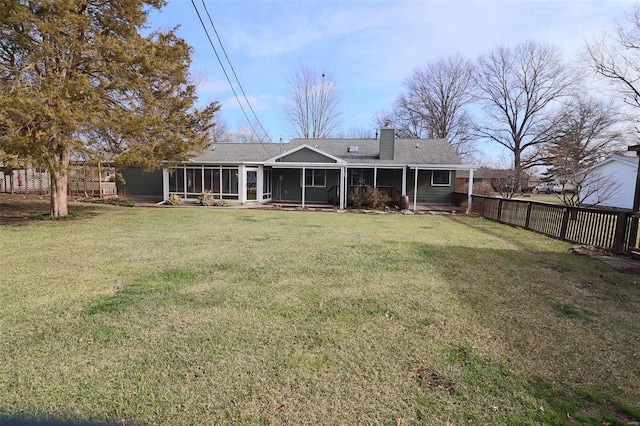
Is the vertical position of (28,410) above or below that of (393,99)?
below

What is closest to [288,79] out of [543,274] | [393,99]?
[393,99]

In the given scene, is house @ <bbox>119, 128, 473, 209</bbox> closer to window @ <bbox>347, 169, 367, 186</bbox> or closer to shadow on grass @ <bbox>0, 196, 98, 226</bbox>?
window @ <bbox>347, 169, 367, 186</bbox>

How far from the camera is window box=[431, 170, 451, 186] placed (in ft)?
67.0

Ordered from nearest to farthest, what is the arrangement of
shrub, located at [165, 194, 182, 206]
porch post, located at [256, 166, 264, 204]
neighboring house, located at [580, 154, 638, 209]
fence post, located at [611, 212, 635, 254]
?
1. fence post, located at [611, 212, 635, 254]
2. shrub, located at [165, 194, 182, 206]
3. porch post, located at [256, 166, 264, 204]
4. neighboring house, located at [580, 154, 638, 209]

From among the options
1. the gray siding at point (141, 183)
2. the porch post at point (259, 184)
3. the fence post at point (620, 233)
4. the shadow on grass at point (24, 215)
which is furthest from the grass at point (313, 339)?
the gray siding at point (141, 183)

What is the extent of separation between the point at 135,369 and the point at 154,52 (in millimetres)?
10019

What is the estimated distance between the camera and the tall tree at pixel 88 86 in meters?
8.66

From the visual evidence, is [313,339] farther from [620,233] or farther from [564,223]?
[564,223]

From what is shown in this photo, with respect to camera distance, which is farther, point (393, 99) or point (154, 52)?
point (393, 99)

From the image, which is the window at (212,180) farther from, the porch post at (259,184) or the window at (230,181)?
the porch post at (259,184)

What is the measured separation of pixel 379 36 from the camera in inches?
507

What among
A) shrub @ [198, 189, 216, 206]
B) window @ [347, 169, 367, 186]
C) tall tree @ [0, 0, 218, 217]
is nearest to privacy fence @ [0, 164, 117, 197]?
shrub @ [198, 189, 216, 206]

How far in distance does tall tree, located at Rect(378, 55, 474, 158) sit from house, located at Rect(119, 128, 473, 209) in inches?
711

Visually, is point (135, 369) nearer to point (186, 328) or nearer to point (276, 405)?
point (186, 328)
